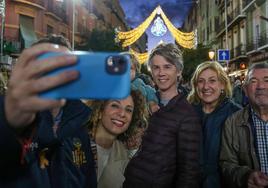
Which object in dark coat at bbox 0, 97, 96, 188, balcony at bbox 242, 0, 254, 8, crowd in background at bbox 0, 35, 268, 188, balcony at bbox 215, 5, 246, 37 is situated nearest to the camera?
dark coat at bbox 0, 97, 96, 188

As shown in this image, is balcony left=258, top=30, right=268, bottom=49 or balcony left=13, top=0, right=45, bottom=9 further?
balcony left=258, top=30, right=268, bottom=49

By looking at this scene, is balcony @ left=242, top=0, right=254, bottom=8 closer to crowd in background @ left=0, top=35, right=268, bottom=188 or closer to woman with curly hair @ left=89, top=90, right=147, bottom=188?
crowd in background @ left=0, top=35, right=268, bottom=188

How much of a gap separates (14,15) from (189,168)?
2590 cm

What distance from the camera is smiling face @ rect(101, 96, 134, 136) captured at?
3.02m

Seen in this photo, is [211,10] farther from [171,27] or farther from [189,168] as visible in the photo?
[189,168]

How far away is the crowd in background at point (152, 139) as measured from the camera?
1.60 metres

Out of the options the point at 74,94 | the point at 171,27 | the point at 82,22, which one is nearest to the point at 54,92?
the point at 74,94

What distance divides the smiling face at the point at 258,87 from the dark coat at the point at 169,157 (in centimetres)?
64

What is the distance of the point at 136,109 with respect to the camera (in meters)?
3.19

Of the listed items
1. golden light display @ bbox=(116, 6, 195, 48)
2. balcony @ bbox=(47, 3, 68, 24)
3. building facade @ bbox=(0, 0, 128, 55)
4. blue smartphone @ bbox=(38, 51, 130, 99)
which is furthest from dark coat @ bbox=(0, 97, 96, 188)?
balcony @ bbox=(47, 3, 68, 24)

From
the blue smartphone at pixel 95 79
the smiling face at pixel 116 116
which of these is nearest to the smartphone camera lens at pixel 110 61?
the blue smartphone at pixel 95 79

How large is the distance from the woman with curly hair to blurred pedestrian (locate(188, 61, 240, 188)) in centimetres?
99

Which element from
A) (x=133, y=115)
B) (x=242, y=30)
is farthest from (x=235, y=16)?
(x=133, y=115)

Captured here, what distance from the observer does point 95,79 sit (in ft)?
3.21
